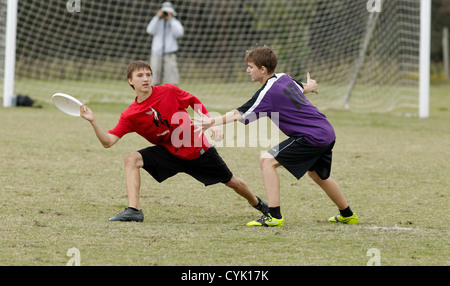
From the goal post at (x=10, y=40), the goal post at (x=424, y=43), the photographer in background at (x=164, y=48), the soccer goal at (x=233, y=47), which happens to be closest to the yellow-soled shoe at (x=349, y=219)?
the soccer goal at (x=233, y=47)

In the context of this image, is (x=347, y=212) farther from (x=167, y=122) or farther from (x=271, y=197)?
(x=167, y=122)

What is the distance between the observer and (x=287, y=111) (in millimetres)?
4723

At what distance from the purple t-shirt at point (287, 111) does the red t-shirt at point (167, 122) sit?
40 cm

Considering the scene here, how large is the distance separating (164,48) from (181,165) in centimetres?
860

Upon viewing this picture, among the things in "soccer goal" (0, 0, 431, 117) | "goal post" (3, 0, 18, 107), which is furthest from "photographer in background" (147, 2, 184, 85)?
"goal post" (3, 0, 18, 107)

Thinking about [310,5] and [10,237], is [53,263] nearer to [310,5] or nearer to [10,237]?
[10,237]

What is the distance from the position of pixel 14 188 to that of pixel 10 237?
174cm

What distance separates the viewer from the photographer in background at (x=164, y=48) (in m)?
13.3

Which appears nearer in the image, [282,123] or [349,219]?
[282,123]

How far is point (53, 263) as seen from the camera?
358 cm

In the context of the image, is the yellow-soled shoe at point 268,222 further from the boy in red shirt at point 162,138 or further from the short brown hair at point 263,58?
the short brown hair at point 263,58

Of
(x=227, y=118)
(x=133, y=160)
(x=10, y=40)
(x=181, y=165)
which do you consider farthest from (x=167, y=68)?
(x=227, y=118)

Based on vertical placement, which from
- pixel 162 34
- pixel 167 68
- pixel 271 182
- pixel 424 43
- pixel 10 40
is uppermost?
pixel 162 34

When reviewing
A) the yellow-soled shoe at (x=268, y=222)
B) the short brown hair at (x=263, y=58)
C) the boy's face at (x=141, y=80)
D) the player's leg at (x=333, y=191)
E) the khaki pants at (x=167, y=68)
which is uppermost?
the khaki pants at (x=167, y=68)
